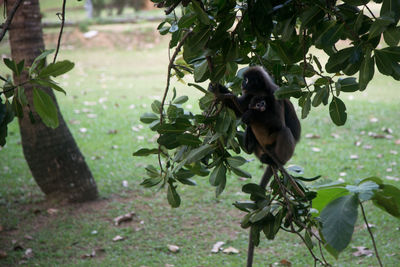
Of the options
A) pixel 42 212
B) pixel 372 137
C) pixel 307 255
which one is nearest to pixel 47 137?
pixel 42 212

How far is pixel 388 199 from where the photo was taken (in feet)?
4.59

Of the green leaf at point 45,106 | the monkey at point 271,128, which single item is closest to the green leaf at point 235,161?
the monkey at point 271,128

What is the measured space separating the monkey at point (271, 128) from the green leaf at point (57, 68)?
148cm

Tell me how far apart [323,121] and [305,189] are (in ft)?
20.8

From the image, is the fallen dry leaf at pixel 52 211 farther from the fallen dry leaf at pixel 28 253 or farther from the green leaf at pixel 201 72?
the green leaf at pixel 201 72

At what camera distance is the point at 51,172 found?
5543 mm

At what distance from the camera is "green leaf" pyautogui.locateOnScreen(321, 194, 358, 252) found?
1.19 meters

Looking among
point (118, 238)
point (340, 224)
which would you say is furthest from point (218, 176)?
point (118, 238)

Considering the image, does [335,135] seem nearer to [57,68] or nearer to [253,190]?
[253,190]

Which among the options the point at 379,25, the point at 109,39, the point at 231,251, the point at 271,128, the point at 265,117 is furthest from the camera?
the point at 109,39

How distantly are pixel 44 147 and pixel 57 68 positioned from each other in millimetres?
3806

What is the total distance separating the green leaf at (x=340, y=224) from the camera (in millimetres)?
1194

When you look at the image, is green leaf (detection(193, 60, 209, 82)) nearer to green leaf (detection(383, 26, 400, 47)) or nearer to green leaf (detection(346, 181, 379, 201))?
green leaf (detection(383, 26, 400, 47))

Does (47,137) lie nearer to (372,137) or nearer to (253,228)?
(253,228)
